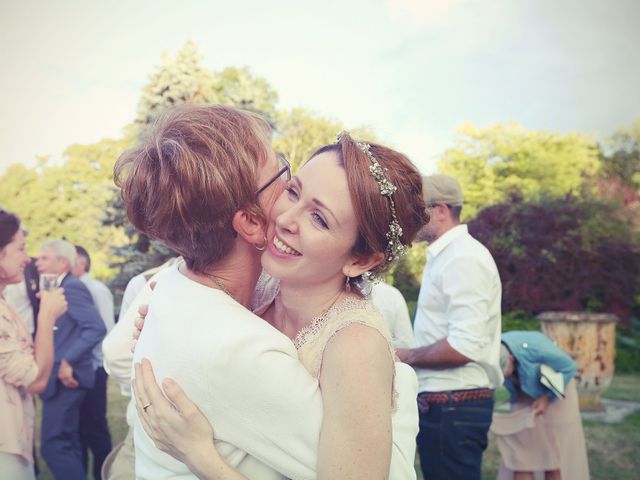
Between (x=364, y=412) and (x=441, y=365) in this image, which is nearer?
(x=364, y=412)

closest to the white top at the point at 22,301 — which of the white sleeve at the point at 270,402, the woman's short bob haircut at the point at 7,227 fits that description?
the woman's short bob haircut at the point at 7,227

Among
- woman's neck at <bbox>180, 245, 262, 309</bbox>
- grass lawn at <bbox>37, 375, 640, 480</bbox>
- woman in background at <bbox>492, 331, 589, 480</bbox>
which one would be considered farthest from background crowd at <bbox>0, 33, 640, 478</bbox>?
woman's neck at <bbox>180, 245, 262, 309</bbox>

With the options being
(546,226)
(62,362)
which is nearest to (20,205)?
(546,226)

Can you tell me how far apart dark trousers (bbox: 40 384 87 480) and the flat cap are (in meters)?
4.23

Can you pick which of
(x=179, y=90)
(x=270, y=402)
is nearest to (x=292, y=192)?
(x=270, y=402)

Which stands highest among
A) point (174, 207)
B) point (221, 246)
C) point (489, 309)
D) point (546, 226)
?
point (174, 207)

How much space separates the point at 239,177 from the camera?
1.81 meters

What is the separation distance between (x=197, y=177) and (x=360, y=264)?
2.19 feet

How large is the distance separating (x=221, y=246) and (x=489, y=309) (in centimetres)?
298

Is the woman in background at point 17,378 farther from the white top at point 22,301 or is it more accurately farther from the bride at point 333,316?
the bride at point 333,316

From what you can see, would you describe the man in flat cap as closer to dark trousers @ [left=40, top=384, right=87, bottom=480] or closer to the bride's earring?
the bride's earring

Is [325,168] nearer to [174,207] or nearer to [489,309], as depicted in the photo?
[174,207]

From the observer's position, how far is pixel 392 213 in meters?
2.00

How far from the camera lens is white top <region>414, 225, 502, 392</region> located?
423 centimetres
